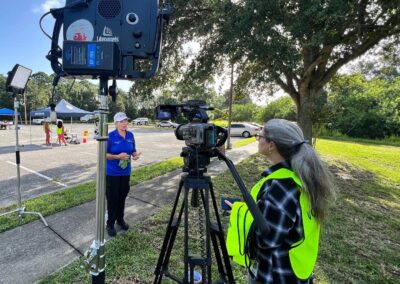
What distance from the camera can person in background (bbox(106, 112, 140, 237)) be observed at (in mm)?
3428

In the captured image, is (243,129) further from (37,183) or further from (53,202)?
(53,202)

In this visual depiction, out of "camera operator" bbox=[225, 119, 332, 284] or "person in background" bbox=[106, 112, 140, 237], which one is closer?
"camera operator" bbox=[225, 119, 332, 284]

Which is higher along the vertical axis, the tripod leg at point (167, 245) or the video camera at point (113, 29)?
the video camera at point (113, 29)

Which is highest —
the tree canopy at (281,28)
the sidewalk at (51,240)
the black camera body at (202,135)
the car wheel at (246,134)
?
the tree canopy at (281,28)

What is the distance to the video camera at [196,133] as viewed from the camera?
4.94 ft

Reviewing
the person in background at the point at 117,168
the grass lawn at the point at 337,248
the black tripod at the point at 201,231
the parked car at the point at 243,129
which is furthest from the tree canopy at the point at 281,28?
the parked car at the point at 243,129

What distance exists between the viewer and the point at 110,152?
344cm

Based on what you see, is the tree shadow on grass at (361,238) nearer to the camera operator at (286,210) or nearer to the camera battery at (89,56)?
the camera operator at (286,210)

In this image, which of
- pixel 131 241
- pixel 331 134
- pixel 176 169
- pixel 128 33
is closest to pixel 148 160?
pixel 176 169

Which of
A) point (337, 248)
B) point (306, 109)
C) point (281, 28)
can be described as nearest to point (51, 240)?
point (337, 248)

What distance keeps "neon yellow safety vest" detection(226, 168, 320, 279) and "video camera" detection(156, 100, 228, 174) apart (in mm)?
360

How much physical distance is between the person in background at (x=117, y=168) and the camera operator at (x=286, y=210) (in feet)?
7.55

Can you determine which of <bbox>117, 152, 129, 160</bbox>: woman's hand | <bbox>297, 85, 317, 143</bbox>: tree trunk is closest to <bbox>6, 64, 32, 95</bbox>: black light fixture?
<bbox>117, 152, 129, 160</bbox>: woman's hand

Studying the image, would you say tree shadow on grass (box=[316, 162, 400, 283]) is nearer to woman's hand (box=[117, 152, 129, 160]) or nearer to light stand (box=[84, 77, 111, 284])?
light stand (box=[84, 77, 111, 284])
